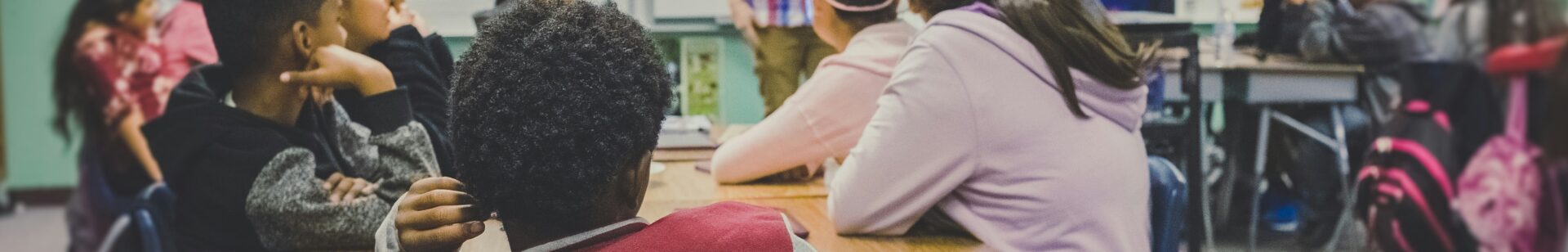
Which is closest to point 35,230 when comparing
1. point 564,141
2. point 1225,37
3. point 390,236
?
point 390,236

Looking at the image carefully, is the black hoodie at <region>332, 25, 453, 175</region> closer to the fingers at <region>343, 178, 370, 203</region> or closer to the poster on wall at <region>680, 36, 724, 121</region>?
the fingers at <region>343, 178, 370, 203</region>

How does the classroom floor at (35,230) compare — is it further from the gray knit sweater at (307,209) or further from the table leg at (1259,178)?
the table leg at (1259,178)

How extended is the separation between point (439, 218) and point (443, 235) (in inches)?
0.7

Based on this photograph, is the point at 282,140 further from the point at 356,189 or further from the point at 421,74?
the point at 421,74

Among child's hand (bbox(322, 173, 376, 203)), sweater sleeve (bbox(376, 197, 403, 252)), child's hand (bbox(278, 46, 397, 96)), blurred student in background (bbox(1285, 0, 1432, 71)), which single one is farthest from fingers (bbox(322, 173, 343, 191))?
blurred student in background (bbox(1285, 0, 1432, 71))

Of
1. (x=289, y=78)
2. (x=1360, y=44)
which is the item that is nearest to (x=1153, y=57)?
(x=1360, y=44)

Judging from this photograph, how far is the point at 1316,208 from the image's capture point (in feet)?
8.30

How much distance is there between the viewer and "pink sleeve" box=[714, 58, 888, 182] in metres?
1.98

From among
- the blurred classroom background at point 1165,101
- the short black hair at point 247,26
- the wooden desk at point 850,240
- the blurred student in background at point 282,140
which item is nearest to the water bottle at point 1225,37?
the blurred classroom background at point 1165,101

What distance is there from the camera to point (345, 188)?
1604mm

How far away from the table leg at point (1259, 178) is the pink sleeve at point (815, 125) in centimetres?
192

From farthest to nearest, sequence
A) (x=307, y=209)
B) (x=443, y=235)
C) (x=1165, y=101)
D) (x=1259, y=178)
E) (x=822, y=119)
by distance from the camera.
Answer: (x=1259, y=178)
(x=1165, y=101)
(x=822, y=119)
(x=307, y=209)
(x=443, y=235)

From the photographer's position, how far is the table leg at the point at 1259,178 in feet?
11.4

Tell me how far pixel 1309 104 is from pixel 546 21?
7.96 feet
